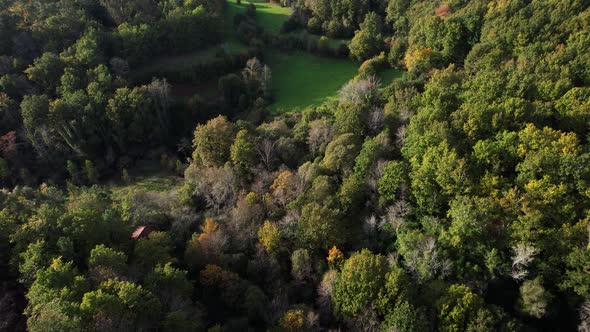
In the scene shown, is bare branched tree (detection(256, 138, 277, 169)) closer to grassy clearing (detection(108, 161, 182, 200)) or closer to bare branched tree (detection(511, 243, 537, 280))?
grassy clearing (detection(108, 161, 182, 200))

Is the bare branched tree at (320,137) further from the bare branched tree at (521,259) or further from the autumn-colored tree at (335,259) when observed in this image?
the bare branched tree at (521,259)

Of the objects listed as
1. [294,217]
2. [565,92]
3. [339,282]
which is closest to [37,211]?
[294,217]

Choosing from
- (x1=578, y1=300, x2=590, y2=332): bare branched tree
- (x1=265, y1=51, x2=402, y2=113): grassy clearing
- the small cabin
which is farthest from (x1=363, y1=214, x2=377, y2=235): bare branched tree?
(x1=265, y1=51, x2=402, y2=113): grassy clearing

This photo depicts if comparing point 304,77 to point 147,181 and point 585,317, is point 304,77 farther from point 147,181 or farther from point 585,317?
point 585,317

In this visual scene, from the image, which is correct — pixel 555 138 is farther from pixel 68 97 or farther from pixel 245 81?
pixel 68 97

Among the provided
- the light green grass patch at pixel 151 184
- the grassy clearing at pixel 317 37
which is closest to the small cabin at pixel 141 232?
the light green grass patch at pixel 151 184

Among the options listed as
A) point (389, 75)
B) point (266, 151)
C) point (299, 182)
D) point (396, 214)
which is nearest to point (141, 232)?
point (299, 182)

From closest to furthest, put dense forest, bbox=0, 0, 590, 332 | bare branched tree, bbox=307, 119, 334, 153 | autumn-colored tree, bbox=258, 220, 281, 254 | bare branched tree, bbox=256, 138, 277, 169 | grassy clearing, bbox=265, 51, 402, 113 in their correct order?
dense forest, bbox=0, 0, 590, 332 → autumn-colored tree, bbox=258, 220, 281, 254 → bare branched tree, bbox=256, 138, 277, 169 → bare branched tree, bbox=307, 119, 334, 153 → grassy clearing, bbox=265, 51, 402, 113
